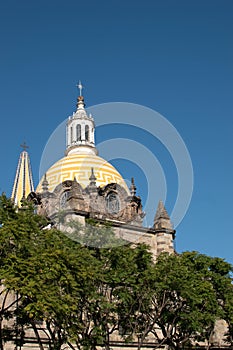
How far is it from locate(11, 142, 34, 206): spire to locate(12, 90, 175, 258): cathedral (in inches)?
377

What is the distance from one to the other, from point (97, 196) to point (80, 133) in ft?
34.6

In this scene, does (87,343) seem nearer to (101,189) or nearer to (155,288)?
(155,288)

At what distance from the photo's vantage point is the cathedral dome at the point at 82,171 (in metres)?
42.3

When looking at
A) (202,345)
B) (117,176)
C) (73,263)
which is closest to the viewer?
(73,263)

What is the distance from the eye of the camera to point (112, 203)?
41312 millimetres

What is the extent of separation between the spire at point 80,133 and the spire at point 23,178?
29.0ft

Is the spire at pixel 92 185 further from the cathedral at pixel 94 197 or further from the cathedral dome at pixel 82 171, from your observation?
the cathedral dome at pixel 82 171

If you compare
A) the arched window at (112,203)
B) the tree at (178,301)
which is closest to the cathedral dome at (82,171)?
A: the arched window at (112,203)

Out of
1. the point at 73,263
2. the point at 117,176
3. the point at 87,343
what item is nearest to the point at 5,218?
the point at 73,263

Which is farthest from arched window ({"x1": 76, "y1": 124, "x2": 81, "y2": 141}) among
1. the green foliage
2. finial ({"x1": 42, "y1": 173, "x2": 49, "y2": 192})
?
the green foliage

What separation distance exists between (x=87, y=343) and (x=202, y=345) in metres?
16.3

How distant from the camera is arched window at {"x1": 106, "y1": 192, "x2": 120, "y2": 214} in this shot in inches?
1613

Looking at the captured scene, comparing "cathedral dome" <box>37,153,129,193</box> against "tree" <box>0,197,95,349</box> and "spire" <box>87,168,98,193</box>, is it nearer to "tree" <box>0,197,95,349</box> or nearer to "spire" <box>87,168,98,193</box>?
"spire" <box>87,168,98,193</box>

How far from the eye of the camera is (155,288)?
84.5ft
